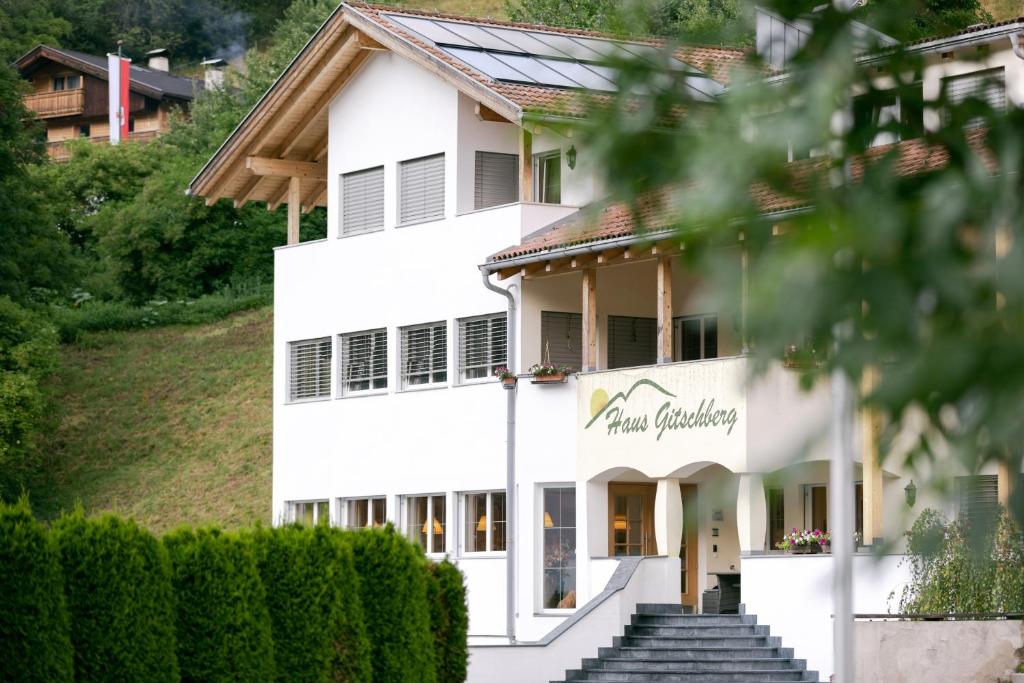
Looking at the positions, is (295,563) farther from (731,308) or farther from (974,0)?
(974,0)

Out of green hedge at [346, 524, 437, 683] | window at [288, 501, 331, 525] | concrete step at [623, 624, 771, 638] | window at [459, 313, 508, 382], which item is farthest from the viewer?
window at [288, 501, 331, 525]

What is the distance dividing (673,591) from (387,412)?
684 centimetres

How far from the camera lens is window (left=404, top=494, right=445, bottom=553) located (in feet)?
98.0

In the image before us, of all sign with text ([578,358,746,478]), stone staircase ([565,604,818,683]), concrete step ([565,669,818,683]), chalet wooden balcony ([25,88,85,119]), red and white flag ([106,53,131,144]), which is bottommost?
concrete step ([565,669,818,683])

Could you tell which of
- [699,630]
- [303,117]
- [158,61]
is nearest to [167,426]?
[303,117]

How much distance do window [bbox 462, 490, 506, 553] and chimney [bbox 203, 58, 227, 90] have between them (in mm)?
41037

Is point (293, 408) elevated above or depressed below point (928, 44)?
→ below

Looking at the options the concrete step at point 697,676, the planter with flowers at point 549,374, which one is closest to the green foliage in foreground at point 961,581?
the concrete step at point 697,676

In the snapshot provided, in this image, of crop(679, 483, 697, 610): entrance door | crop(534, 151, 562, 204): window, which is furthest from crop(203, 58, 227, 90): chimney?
crop(679, 483, 697, 610): entrance door

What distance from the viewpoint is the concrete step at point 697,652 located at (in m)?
23.9

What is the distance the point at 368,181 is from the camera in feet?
104

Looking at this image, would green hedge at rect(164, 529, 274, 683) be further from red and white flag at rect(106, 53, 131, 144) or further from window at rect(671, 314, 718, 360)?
red and white flag at rect(106, 53, 131, 144)

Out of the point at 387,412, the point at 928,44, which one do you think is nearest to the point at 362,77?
the point at 387,412

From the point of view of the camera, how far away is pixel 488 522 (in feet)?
94.9
